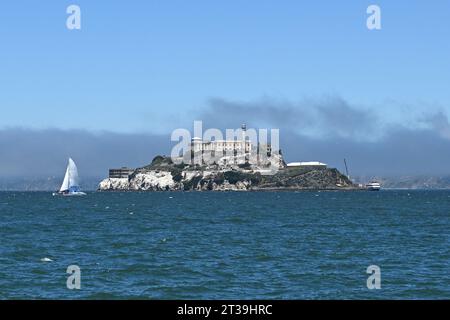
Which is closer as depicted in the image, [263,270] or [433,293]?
[433,293]

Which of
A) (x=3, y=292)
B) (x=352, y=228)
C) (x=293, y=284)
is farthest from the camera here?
(x=352, y=228)

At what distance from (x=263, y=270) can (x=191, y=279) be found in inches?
251

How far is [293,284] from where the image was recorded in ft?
134

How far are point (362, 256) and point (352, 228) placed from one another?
35.5 metres

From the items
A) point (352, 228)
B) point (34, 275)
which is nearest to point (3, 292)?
point (34, 275)
